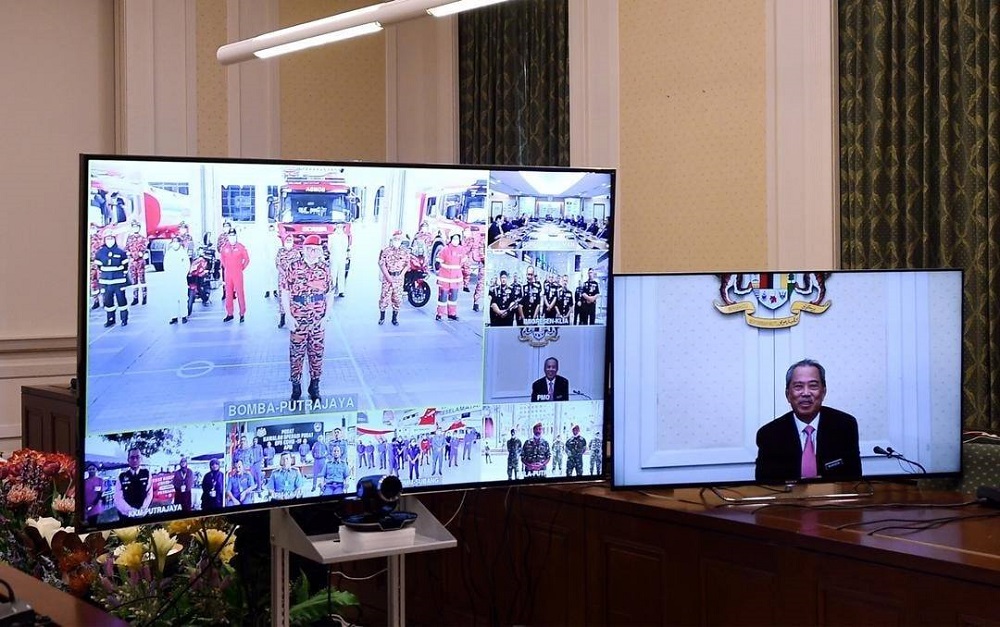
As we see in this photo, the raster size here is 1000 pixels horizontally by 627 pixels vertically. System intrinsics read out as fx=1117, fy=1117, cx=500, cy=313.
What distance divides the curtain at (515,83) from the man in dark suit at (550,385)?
11.2 ft

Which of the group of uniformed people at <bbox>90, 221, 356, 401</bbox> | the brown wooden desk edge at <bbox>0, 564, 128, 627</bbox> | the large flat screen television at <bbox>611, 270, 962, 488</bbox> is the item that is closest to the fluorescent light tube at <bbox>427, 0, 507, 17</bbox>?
the large flat screen television at <bbox>611, 270, 962, 488</bbox>

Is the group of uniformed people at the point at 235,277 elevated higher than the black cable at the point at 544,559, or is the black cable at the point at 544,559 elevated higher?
the group of uniformed people at the point at 235,277

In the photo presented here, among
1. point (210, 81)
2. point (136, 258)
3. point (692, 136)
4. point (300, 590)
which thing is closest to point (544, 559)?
point (300, 590)

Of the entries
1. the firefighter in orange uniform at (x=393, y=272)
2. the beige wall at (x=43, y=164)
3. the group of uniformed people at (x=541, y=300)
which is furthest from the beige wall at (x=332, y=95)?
the firefighter in orange uniform at (x=393, y=272)

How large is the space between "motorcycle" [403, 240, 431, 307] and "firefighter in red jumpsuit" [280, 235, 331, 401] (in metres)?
0.19

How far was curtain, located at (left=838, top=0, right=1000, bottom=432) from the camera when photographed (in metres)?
4.26

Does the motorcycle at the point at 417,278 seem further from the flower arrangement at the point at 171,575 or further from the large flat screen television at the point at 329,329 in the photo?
the flower arrangement at the point at 171,575

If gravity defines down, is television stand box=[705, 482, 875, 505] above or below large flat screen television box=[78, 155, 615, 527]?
below

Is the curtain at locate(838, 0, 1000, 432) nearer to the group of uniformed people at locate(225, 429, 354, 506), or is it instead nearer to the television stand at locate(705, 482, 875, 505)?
the television stand at locate(705, 482, 875, 505)

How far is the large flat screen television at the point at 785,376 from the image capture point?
125 inches

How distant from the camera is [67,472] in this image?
2523 millimetres

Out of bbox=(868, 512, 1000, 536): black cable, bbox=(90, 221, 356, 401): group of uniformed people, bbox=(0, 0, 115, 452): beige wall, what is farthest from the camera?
bbox=(0, 0, 115, 452): beige wall

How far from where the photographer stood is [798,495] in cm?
331

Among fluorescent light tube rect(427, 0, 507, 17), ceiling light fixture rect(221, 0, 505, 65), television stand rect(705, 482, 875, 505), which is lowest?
television stand rect(705, 482, 875, 505)
